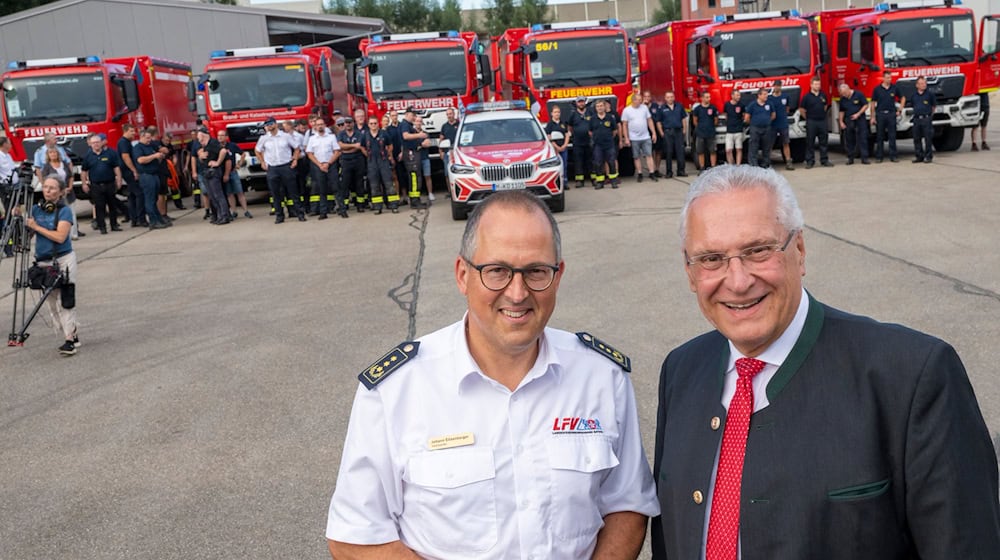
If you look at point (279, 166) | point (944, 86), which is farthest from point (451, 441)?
point (944, 86)

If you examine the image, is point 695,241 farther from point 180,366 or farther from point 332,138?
point 332,138

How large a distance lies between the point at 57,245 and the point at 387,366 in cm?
755

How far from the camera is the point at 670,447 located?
230cm

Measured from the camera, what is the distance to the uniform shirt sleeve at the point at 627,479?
246 cm

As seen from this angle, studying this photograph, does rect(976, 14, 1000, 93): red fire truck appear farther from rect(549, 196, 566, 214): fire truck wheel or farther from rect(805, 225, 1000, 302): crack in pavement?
rect(805, 225, 1000, 302): crack in pavement

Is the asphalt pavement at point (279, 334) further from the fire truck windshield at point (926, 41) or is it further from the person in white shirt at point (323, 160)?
the fire truck windshield at point (926, 41)

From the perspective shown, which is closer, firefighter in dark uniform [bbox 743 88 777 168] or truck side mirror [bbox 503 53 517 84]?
firefighter in dark uniform [bbox 743 88 777 168]

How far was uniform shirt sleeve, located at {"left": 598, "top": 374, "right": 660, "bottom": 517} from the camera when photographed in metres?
2.46

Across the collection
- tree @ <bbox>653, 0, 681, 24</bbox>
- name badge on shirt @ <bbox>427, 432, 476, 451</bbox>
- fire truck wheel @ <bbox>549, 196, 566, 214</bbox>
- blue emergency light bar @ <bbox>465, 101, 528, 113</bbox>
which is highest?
tree @ <bbox>653, 0, 681, 24</bbox>

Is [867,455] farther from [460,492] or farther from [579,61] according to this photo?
[579,61]

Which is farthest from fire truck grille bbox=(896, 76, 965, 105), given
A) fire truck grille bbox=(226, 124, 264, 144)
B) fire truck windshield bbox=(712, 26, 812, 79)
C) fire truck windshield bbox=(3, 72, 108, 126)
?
fire truck windshield bbox=(3, 72, 108, 126)

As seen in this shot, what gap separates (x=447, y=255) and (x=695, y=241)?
1037 centimetres

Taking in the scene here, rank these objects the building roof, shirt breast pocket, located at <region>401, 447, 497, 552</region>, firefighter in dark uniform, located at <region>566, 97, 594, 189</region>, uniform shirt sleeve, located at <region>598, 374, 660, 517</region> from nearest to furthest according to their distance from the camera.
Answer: shirt breast pocket, located at <region>401, 447, 497, 552</region>, uniform shirt sleeve, located at <region>598, 374, 660, 517</region>, firefighter in dark uniform, located at <region>566, 97, 594, 189</region>, the building roof

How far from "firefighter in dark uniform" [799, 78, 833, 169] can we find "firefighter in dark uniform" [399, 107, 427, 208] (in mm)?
7711
